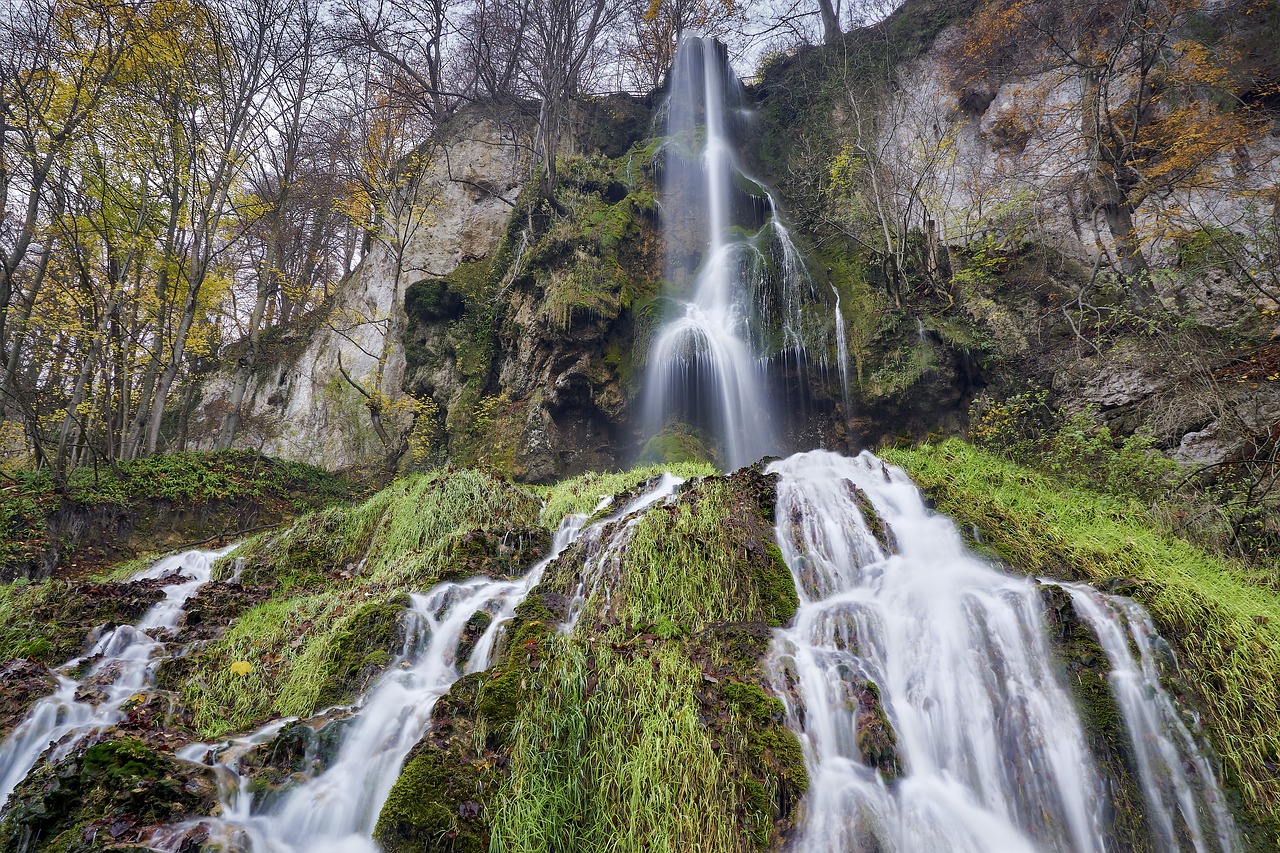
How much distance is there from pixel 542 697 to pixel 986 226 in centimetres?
1249

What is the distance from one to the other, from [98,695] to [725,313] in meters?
10.7

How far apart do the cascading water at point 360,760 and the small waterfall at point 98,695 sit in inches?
46.7

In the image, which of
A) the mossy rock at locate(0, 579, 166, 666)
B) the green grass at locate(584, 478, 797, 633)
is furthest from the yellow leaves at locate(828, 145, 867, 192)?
the mossy rock at locate(0, 579, 166, 666)

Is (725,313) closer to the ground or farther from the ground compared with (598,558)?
farther from the ground

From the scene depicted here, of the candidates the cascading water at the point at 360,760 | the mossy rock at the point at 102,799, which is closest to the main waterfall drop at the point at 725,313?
the cascading water at the point at 360,760

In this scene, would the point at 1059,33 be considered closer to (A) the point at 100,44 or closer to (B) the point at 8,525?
(A) the point at 100,44

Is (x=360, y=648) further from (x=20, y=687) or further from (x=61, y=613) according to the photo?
(x=61, y=613)

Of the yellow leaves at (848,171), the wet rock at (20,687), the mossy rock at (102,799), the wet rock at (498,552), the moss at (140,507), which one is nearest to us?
the mossy rock at (102,799)

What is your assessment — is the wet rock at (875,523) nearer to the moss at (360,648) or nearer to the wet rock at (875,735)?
the wet rock at (875,735)

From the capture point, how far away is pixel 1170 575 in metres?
4.20

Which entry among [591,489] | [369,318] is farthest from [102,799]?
[369,318]

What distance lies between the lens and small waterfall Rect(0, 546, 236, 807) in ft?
12.9

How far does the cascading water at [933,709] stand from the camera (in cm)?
308

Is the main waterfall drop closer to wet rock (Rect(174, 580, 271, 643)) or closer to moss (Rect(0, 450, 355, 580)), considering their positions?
wet rock (Rect(174, 580, 271, 643))
